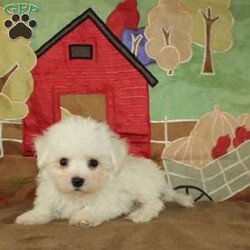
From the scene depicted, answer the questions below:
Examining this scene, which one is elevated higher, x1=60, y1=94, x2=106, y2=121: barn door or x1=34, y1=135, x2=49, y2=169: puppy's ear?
x1=60, y1=94, x2=106, y2=121: barn door

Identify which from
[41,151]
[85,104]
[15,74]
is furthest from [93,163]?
[15,74]

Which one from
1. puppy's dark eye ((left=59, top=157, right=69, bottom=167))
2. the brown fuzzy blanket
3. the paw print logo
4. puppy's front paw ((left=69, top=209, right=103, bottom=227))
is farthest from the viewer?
the paw print logo

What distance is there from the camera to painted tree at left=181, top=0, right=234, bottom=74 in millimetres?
2197

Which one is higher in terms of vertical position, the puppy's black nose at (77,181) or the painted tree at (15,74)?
the painted tree at (15,74)

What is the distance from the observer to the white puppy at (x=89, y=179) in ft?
6.31

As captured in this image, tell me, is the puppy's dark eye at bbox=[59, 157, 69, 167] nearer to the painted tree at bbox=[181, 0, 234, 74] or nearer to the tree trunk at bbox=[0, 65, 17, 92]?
the tree trunk at bbox=[0, 65, 17, 92]

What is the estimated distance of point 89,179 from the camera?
1.92 meters

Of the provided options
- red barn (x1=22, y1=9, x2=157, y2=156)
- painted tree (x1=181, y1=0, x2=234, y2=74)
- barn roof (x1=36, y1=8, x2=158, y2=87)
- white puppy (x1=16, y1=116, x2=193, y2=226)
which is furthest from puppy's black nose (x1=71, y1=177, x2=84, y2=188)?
painted tree (x1=181, y1=0, x2=234, y2=74)

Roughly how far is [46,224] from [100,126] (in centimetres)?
37

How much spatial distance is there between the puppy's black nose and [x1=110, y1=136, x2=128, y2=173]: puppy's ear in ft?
0.45

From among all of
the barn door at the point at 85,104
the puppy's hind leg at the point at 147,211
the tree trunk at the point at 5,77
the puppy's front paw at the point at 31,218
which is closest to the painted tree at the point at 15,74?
the tree trunk at the point at 5,77

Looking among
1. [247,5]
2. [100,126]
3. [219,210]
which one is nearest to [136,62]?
[100,126]

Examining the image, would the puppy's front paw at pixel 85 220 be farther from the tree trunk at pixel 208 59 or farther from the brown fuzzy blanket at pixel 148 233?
the tree trunk at pixel 208 59

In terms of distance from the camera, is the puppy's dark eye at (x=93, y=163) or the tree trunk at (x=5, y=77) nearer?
the puppy's dark eye at (x=93, y=163)
